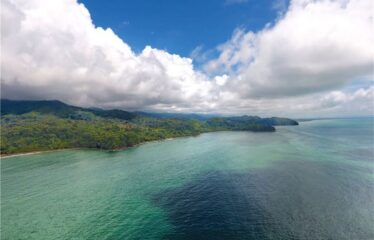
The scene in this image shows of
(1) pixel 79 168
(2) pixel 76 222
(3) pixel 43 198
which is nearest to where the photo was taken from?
(2) pixel 76 222

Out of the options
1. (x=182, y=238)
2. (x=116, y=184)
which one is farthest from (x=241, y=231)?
(x=116, y=184)

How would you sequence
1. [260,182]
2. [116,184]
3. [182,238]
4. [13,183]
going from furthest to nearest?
[13,183]
[116,184]
[260,182]
[182,238]

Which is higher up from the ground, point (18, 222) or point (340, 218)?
point (340, 218)

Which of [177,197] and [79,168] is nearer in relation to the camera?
[177,197]

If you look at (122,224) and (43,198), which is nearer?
(122,224)

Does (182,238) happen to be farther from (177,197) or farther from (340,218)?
(340,218)

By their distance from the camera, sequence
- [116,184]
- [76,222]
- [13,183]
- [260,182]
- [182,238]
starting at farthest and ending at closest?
[13,183] < [116,184] < [260,182] < [76,222] < [182,238]

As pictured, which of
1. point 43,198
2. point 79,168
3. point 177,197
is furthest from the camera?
point 79,168

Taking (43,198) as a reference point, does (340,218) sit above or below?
above

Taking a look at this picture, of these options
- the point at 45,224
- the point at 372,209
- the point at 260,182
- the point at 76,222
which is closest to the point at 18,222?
the point at 45,224

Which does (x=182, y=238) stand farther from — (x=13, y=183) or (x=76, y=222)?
(x=13, y=183)
